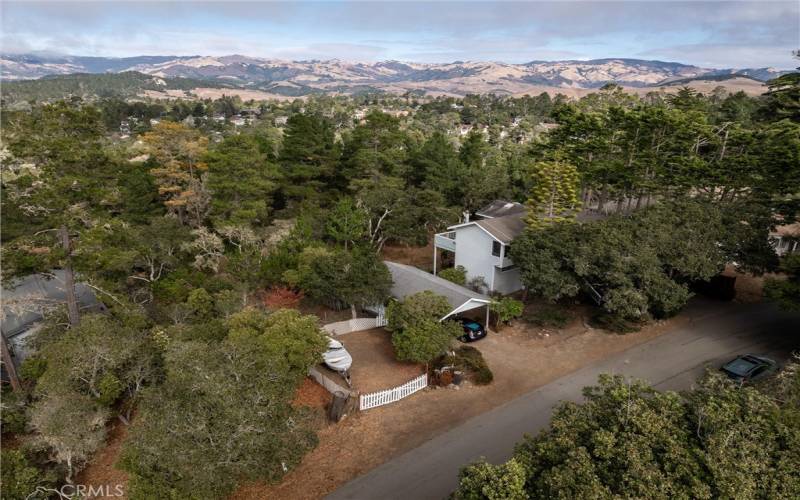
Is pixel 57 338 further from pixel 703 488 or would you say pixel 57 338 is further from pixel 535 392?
pixel 703 488

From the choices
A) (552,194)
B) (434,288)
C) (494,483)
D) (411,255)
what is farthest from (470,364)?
(411,255)

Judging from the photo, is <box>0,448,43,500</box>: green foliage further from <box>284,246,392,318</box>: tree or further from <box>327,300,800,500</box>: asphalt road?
<box>284,246,392,318</box>: tree

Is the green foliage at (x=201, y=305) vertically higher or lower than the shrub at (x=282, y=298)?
higher

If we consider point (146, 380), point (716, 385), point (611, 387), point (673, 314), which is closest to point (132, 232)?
point (146, 380)

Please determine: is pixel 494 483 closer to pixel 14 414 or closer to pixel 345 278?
pixel 345 278

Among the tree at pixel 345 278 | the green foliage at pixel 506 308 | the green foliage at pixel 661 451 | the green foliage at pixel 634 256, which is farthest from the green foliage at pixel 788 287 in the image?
the tree at pixel 345 278

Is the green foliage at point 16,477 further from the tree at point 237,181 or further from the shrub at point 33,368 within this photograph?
the tree at point 237,181

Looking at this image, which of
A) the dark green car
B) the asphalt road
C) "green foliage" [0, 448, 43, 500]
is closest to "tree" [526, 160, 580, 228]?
the asphalt road
